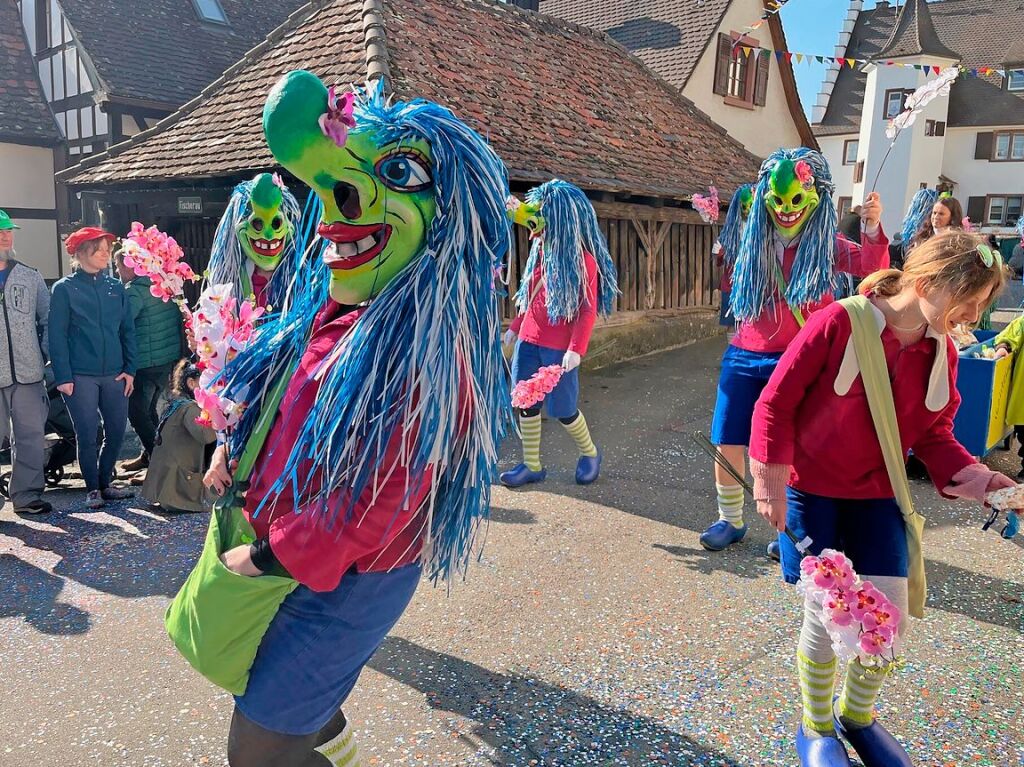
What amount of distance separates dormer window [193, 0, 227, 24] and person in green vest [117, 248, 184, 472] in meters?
11.7

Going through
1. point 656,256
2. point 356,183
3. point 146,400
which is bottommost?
point 146,400

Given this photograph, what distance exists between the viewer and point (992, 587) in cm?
398

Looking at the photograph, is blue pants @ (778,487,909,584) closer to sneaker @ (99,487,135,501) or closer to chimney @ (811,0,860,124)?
sneaker @ (99,487,135,501)

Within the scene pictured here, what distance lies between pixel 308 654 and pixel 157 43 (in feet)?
50.5

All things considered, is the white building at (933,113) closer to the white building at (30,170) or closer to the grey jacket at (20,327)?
the white building at (30,170)

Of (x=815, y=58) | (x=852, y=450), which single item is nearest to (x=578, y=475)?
(x=852, y=450)

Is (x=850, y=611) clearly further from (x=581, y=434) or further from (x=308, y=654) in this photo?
(x=581, y=434)

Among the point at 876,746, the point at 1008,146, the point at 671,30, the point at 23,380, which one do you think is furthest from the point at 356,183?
the point at 1008,146

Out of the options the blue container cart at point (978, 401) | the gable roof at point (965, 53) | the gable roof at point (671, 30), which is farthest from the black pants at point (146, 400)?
the gable roof at point (965, 53)

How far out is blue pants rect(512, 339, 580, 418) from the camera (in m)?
5.34

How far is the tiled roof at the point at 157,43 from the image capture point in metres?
13.1

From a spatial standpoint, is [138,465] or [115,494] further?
[138,465]

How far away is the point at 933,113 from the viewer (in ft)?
94.5

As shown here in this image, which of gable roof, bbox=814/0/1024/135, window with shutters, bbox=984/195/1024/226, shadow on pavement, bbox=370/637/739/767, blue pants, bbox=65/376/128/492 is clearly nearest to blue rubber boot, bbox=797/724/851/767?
shadow on pavement, bbox=370/637/739/767
